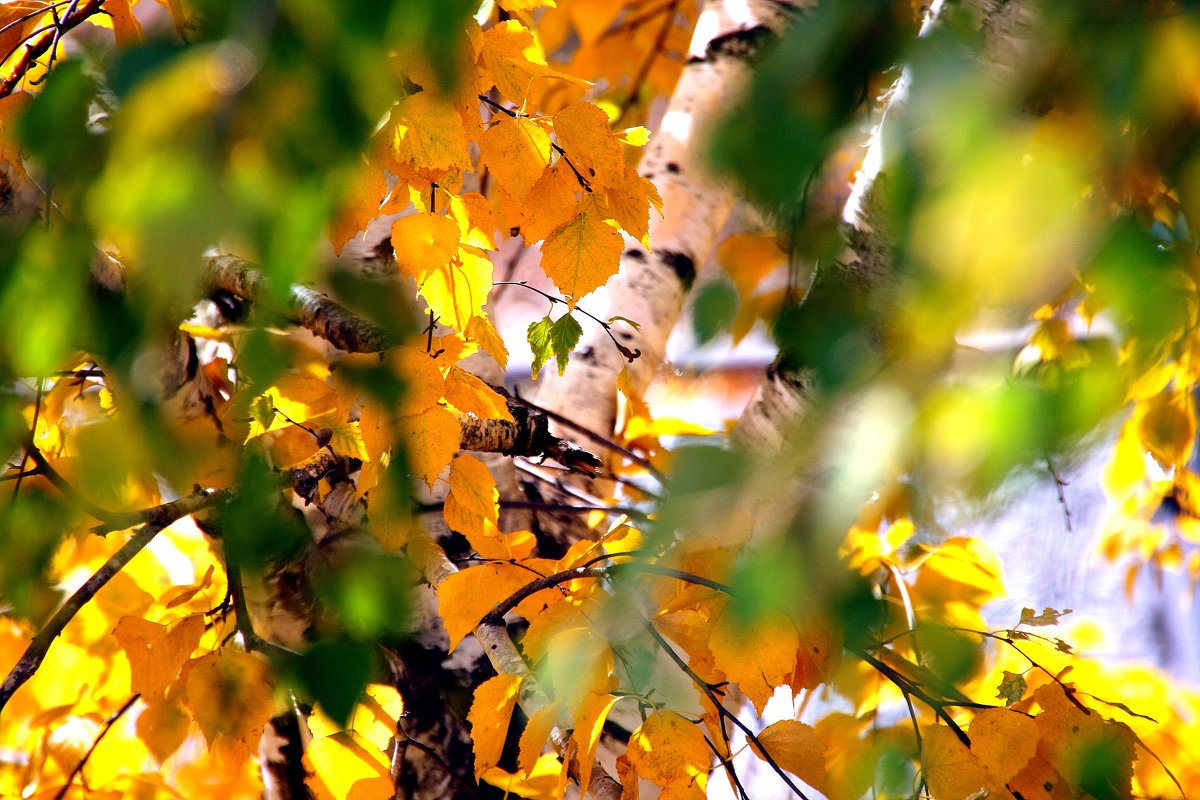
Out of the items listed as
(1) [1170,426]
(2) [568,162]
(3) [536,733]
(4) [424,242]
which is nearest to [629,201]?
(2) [568,162]

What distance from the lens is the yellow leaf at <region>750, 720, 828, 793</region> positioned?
0.64 metres

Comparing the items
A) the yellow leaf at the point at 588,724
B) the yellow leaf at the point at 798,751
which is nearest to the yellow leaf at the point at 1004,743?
the yellow leaf at the point at 798,751

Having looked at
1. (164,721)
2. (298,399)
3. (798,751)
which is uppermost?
(298,399)

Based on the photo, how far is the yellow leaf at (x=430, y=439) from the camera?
23.6 inches

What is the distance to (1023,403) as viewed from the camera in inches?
9.9

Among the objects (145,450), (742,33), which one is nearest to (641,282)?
(742,33)

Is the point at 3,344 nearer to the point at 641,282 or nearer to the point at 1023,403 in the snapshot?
the point at 1023,403

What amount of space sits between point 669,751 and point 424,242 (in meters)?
0.37

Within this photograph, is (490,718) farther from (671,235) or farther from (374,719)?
(671,235)

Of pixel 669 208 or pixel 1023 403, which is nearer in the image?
pixel 1023 403

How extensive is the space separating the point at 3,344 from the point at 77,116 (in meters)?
0.13

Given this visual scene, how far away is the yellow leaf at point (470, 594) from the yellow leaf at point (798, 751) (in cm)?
22

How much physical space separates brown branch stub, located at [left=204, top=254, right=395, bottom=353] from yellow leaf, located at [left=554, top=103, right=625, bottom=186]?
0.24 metres

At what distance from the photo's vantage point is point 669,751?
1.98ft
